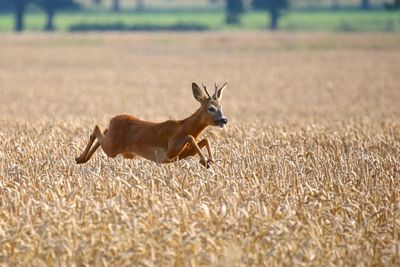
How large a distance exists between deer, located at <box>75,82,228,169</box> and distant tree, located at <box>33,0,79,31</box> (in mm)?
85125

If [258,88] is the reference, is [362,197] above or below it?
above

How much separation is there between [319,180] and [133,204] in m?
2.20

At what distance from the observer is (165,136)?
1074cm

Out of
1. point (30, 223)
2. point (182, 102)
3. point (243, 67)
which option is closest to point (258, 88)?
point (182, 102)

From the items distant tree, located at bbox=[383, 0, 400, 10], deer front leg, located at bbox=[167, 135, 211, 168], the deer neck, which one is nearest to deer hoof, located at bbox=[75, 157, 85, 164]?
deer front leg, located at bbox=[167, 135, 211, 168]

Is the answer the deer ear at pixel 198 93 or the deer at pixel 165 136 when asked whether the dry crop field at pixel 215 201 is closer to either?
the deer at pixel 165 136

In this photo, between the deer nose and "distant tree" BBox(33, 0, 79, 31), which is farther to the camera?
"distant tree" BBox(33, 0, 79, 31)

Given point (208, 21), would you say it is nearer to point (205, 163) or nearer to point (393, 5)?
point (393, 5)

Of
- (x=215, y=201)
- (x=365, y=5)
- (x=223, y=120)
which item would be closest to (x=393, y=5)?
(x=365, y=5)

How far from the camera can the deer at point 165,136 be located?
10.4 m

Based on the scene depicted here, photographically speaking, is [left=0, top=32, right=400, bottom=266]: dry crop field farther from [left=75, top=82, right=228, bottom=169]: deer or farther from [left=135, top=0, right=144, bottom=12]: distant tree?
[left=135, top=0, right=144, bottom=12]: distant tree

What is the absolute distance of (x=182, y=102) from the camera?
32688mm

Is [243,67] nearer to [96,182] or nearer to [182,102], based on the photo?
[182,102]

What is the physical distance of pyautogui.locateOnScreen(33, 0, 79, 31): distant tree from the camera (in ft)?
318
